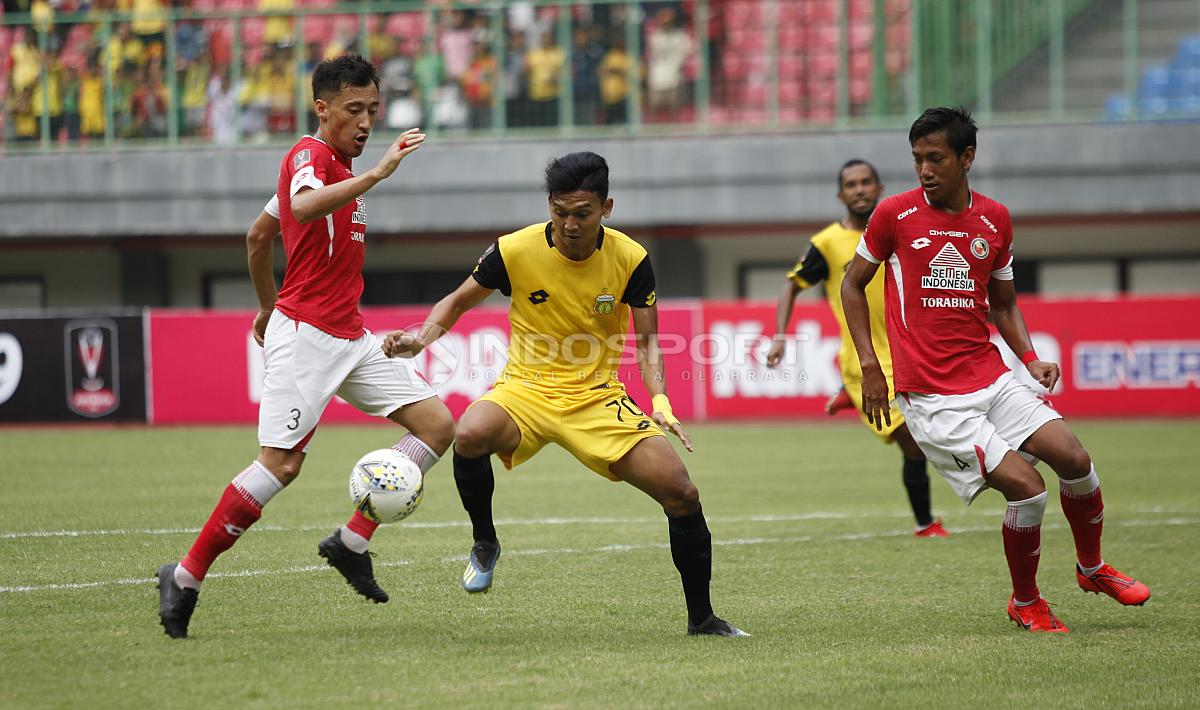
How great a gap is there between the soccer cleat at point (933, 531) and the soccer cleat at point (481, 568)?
385cm

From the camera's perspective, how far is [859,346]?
20.4 feet

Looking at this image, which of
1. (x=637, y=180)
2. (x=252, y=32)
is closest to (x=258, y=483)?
(x=637, y=180)

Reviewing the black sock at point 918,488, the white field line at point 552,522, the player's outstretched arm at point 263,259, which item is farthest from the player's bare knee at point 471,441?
the black sock at point 918,488

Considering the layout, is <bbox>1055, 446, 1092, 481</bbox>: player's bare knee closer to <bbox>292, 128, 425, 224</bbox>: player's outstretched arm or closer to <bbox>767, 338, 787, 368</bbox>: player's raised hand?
<bbox>292, 128, 425, 224</bbox>: player's outstretched arm

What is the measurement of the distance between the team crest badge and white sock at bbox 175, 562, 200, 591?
2005 mm

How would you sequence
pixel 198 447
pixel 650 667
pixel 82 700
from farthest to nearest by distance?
pixel 198 447 → pixel 650 667 → pixel 82 700

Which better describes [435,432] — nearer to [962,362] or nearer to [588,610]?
[588,610]

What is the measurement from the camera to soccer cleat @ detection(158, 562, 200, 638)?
5.63 meters

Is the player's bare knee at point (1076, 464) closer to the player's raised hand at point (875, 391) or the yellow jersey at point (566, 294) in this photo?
the player's raised hand at point (875, 391)

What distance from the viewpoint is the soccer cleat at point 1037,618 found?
605 centimetres

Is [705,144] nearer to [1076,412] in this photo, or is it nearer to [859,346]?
[1076,412]

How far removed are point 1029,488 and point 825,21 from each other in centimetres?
1659

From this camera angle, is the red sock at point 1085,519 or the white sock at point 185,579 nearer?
the white sock at point 185,579

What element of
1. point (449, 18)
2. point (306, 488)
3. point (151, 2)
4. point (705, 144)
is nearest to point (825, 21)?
point (705, 144)
